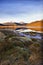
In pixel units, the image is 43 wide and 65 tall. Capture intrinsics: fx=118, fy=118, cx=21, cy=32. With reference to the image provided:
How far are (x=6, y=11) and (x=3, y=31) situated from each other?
0.37 m

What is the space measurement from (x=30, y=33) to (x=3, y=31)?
1.65 feet

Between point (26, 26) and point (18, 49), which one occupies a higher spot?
point (26, 26)

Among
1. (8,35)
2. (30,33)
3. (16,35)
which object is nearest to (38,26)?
(30,33)

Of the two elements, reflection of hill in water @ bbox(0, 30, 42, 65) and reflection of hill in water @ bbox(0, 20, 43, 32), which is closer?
reflection of hill in water @ bbox(0, 30, 42, 65)

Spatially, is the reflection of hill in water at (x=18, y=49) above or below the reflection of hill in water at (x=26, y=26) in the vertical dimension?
below

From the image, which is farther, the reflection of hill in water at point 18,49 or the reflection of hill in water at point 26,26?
the reflection of hill in water at point 26,26

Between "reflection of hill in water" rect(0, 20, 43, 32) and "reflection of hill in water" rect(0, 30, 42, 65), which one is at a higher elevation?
"reflection of hill in water" rect(0, 20, 43, 32)

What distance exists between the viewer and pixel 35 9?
2184mm

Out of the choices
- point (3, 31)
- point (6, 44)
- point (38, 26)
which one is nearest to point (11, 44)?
point (6, 44)

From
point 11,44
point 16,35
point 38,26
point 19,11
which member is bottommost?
point 11,44

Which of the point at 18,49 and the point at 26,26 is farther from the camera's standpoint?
the point at 26,26

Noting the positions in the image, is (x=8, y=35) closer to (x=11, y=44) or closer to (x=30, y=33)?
(x=11, y=44)

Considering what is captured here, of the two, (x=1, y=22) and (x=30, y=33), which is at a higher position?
(x=1, y=22)

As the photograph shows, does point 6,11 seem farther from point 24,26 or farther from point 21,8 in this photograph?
point 24,26
